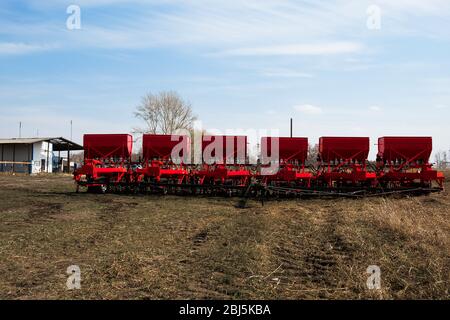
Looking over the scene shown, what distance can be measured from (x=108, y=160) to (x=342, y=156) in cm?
1155

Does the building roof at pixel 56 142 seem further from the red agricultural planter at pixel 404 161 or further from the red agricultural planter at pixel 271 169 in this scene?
the red agricultural planter at pixel 404 161

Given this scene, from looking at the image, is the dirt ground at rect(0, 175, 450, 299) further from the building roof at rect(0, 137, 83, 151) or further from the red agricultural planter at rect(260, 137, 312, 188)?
the building roof at rect(0, 137, 83, 151)

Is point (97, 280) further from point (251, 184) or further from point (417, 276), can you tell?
point (251, 184)

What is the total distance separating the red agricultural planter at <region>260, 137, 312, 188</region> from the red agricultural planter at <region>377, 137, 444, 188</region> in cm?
359

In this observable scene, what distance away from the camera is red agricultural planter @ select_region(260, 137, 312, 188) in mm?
19484

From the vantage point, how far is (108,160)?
21797mm

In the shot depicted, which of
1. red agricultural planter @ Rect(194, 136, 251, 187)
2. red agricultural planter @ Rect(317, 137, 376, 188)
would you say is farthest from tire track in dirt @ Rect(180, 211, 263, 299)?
red agricultural planter @ Rect(317, 137, 376, 188)

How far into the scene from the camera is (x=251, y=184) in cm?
1869

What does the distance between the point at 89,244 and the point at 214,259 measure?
9.06 feet

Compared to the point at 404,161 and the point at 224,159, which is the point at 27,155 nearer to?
the point at 224,159

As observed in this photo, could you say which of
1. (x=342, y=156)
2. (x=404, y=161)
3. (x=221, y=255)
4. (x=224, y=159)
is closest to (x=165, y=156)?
(x=224, y=159)

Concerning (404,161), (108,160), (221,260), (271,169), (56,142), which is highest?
(56,142)

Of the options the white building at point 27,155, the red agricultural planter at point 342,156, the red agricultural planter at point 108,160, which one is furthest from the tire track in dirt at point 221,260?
the white building at point 27,155
